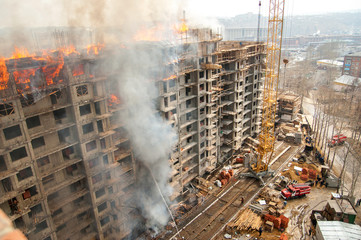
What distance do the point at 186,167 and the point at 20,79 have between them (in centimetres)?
1912

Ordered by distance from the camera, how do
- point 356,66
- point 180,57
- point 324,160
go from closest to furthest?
point 180,57, point 324,160, point 356,66

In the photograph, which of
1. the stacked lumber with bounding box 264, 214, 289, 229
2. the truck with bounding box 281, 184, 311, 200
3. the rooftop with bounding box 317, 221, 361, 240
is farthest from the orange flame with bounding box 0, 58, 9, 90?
the truck with bounding box 281, 184, 311, 200

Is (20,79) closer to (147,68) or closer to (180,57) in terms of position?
(147,68)

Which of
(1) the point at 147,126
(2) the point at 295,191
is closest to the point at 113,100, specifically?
(1) the point at 147,126

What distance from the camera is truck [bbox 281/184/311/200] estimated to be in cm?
2913

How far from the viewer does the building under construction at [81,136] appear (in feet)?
54.1

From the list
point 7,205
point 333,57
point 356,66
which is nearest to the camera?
point 7,205

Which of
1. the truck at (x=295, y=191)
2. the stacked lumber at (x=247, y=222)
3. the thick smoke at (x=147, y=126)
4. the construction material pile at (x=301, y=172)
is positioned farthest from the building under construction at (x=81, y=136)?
the construction material pile at (x=301, y=172)

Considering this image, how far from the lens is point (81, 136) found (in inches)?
761

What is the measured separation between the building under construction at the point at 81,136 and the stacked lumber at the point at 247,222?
20.6 ft

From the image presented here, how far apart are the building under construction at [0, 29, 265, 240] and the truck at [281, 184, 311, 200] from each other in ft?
33.9

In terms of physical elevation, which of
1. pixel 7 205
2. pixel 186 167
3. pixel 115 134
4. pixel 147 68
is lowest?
pixel 186 167

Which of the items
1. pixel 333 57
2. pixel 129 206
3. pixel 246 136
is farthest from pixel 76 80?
pixel 333 57

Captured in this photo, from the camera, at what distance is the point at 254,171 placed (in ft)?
109
